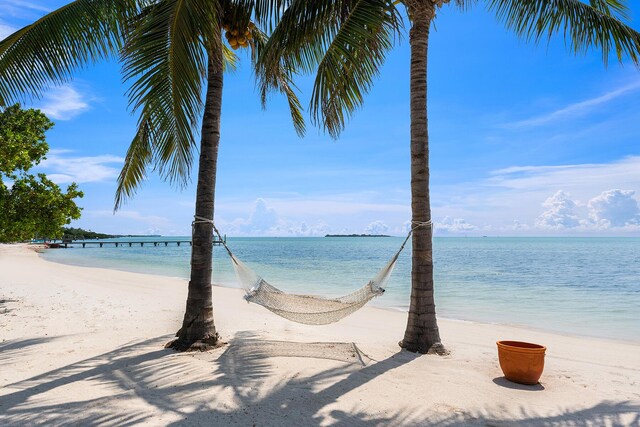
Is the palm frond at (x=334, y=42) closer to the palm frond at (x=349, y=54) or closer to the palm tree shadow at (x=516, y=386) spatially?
the palm frond at (x=349, y=54)

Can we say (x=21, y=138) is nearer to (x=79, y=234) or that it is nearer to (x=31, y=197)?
(x=31, y=197)

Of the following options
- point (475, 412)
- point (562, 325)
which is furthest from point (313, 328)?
point (562, 325)

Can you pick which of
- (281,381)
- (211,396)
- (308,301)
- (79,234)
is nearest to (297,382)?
(281,381)

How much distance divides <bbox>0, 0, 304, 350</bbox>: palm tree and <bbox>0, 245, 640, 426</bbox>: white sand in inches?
32.4

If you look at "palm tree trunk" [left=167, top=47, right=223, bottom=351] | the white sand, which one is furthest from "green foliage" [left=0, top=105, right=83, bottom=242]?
"palm tree trunk" [left=167, top=47, right=223, bottom=351]

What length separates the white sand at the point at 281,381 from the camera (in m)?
2.75

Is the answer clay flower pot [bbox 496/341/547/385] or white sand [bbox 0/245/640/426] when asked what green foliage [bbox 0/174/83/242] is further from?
clay flower pot [bbox 496/341/547/385]

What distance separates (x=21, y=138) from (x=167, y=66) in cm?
518

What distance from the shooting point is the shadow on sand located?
8.76 feet

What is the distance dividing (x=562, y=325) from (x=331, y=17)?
7392mm

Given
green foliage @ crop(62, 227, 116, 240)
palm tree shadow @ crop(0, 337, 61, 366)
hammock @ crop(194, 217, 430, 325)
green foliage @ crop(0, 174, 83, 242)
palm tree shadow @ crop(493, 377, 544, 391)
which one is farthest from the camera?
green foliage @ crop(62, 227, 116, 240)

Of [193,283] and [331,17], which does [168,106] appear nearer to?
[331,17]

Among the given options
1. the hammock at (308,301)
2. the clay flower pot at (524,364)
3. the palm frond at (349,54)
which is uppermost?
the palm frond at (349,54)

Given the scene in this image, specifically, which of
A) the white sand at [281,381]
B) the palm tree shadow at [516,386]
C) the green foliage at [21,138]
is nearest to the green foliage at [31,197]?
the green foliage at [21,138]
